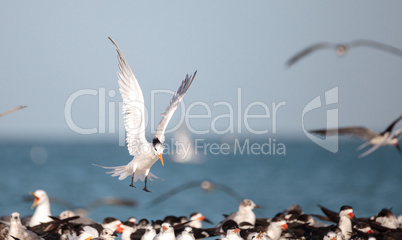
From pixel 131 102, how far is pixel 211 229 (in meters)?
4.18

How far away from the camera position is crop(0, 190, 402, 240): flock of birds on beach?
37.5ft

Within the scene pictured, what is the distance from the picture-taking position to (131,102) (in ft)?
33.7

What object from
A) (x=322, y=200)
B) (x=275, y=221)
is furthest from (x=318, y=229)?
(x=322, y=200)

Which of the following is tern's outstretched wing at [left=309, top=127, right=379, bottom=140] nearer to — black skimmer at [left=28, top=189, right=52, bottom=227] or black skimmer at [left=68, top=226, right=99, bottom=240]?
black skimmer at [left=28, top=189, right=52, bottom=227]

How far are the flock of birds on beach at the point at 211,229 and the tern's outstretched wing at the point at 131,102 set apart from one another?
166 cm

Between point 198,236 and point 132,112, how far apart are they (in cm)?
344

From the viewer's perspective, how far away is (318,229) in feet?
41.4

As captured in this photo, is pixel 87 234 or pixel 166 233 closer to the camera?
pixel 87 234

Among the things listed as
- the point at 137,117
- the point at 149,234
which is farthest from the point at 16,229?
the point at 137,117

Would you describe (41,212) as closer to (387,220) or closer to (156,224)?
(156,224)

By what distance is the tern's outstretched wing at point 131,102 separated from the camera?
1020 centimetres

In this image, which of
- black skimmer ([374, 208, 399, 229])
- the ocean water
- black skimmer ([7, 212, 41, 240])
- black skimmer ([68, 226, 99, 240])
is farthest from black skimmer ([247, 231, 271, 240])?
the ocean water

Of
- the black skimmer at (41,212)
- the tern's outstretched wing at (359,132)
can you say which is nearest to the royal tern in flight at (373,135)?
the tern's outstretched wing at (359,132)

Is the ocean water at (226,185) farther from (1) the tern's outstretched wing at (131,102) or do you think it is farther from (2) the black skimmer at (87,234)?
(1) the tern's outstretched wing at (131,102)
